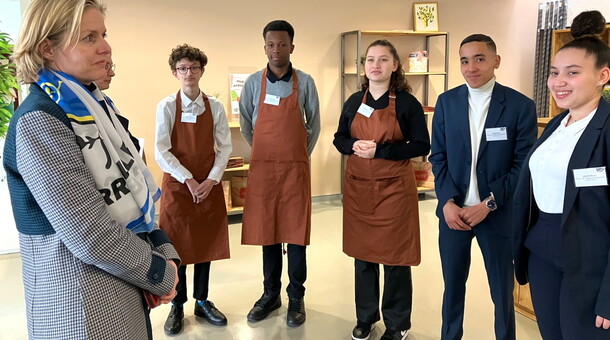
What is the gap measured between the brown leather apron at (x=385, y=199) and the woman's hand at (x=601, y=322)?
3.47 feet

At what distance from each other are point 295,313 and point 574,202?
1769mm

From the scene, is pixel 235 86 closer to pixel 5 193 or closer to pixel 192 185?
pixel 5 193

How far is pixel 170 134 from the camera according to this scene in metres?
2.73

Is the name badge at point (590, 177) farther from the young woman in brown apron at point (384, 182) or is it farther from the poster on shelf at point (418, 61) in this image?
the poster on shelf at point (418, 61)

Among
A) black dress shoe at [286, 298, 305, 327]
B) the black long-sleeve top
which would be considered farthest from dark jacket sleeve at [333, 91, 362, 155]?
black dress shoe at [286, 298, 305, 327]

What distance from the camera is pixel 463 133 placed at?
7.31ft

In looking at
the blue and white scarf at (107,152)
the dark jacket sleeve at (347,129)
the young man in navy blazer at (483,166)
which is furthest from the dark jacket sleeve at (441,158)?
the blue and white scarf at (107,152)

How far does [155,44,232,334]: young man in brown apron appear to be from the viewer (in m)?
2.70

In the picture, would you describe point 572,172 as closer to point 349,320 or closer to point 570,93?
point 570,93

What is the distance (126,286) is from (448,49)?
18.0ft

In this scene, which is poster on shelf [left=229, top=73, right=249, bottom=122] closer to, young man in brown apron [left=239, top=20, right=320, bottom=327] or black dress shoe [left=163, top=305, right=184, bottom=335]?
young man in brown apron [left=239, top=20, right=320, bottom=327]

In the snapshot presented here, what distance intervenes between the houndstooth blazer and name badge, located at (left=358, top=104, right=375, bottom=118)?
5.01ft

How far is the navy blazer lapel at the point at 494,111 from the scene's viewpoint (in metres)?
2.16

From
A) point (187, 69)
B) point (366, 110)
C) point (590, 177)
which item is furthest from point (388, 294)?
point (187, 69)
